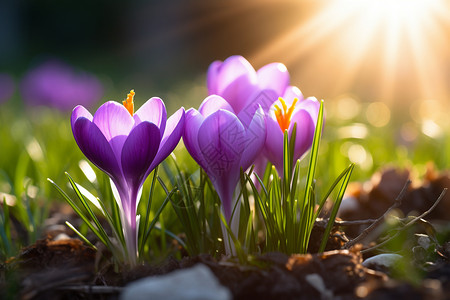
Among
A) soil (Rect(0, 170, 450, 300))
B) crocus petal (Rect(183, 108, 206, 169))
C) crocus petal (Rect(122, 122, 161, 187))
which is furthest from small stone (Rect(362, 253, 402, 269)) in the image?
crocus petal (Rect(122, 122, 161, 187))

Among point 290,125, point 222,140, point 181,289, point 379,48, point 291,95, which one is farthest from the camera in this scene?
point 379,48

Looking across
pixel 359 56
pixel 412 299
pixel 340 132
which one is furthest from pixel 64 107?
pixel 359 56

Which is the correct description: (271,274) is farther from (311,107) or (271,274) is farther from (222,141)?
(311,107)

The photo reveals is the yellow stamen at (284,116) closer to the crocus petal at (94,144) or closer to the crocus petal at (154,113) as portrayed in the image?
the crocus petal at (154,113)

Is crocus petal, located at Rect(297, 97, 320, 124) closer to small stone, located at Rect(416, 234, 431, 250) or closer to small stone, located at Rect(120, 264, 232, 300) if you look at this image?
small stone, located at Rect(416, 234, 431, 250)

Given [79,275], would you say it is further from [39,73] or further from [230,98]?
[39,73]

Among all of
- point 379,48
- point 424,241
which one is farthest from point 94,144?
point 379,48
